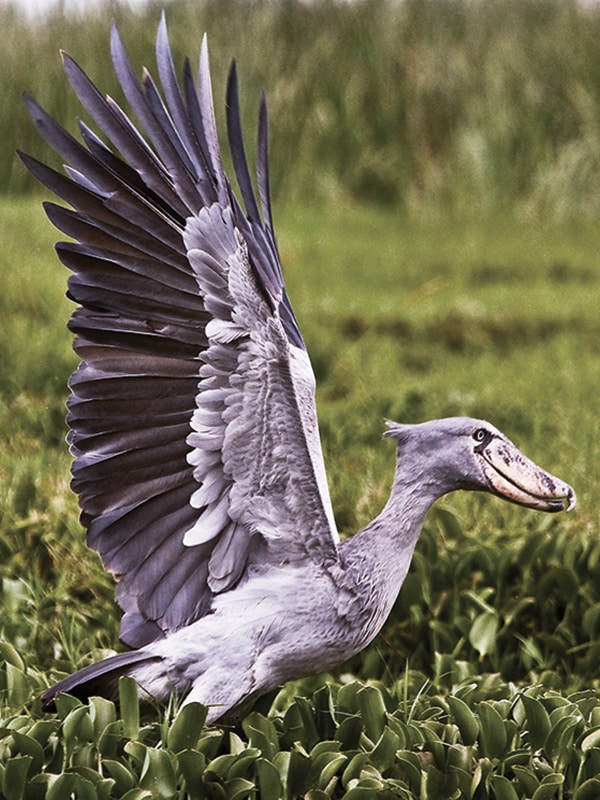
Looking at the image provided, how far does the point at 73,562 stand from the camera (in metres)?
3.49

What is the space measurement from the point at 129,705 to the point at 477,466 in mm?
776

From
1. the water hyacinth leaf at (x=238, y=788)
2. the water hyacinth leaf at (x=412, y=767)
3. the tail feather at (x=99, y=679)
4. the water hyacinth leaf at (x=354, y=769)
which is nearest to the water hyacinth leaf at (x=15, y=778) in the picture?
the tail feather at (x=99, y=679)

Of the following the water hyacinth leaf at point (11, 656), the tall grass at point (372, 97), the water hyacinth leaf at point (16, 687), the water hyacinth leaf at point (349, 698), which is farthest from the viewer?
the tall grass at point (372, 97)

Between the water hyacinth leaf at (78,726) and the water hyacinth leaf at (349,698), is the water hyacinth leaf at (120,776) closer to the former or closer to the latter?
the water hyacinth leaf at (78,726)

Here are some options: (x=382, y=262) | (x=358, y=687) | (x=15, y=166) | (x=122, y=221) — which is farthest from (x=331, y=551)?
(x=15, y=166)

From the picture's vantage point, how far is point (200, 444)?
2273mm

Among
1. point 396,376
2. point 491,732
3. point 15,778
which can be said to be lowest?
point 491,732

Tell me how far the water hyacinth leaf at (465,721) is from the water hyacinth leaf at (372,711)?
14cm

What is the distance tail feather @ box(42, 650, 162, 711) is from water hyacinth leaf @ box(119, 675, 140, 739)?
4.3 inches

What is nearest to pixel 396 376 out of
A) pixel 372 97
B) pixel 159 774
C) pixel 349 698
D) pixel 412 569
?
pixel 412 569

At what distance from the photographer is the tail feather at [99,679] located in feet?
7.66

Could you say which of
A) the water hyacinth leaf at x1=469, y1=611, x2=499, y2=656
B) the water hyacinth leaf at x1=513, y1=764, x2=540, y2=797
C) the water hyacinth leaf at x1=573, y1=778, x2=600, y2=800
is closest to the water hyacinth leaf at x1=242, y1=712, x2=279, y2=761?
the water hyacinth leaf at x1=513, y1=764, x2=540, y2=797

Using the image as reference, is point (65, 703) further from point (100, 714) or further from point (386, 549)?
point (386, 549)

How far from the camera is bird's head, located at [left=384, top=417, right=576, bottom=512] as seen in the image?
2332 mm
